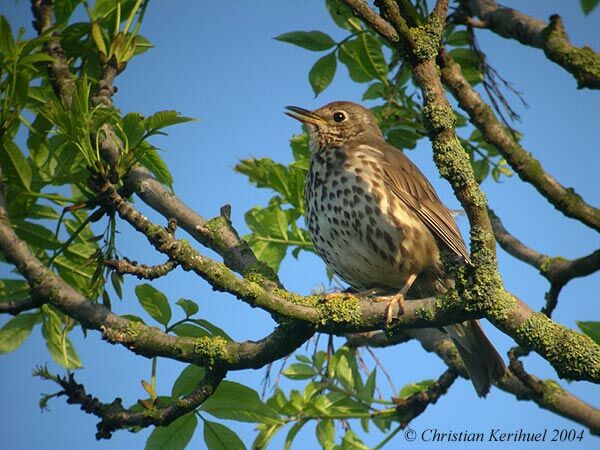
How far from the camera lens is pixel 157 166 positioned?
439 centimetres

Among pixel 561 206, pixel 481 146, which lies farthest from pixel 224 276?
pixel 481 146

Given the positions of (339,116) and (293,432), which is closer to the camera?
(293,432)

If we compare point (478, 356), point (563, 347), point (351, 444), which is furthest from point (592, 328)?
point (351, 444)

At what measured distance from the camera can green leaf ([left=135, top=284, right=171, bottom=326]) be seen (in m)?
3.81

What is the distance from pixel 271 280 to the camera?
4.29 metres

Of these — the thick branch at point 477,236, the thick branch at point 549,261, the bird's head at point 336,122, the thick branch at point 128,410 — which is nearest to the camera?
the thick branch at point 477,236

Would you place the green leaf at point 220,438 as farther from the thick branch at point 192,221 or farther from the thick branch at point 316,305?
the thick branch at point 192,221

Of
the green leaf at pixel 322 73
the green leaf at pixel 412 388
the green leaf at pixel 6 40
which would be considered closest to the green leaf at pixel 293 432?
the green leaf at pixel 412 388

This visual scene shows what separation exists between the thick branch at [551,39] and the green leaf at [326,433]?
253cm

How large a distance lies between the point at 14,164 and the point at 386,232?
7.64 feet

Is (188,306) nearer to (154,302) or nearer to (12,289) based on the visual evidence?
(154,302)

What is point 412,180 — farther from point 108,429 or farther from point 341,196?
point 108,429

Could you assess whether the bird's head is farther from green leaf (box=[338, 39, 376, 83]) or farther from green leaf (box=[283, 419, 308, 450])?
green leaf (box=[283, 419, 308, 450])

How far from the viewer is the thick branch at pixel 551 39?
4.19m
